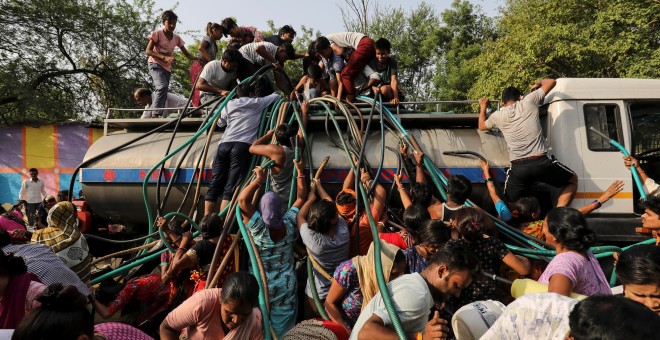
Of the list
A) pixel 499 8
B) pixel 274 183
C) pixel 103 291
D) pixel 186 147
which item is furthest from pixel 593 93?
pixel 499 8

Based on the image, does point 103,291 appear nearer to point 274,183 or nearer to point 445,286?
point 274,183

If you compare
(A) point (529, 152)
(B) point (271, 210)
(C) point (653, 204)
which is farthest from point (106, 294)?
(C) point (653, 204)

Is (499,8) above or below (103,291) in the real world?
above

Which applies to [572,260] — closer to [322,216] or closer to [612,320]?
[612,320]

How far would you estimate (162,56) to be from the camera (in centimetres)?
608

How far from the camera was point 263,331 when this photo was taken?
99.7 inches

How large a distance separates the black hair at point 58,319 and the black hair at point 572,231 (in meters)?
2.25

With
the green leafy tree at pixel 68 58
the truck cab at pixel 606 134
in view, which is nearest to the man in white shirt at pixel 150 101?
the truck cab at pixel 606 134

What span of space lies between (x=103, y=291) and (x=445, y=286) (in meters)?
2.73

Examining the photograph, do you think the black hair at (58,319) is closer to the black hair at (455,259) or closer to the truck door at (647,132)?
the black hair at (455,259)

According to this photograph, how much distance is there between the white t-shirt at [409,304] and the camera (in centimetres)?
189

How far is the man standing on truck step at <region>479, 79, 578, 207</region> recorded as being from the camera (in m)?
4.10

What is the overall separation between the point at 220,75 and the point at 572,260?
4082 mm

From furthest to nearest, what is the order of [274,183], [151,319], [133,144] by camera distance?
[133,144] < [274,183] < [151,319]
